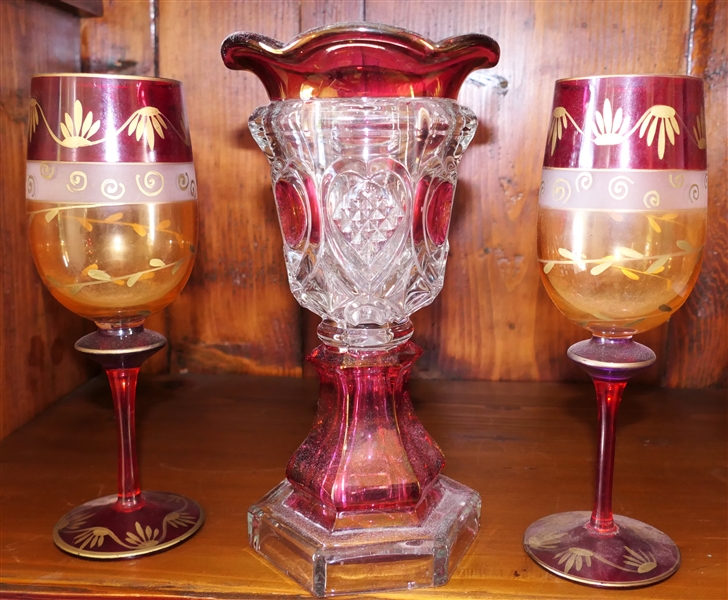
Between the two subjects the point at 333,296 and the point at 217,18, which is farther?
the point at 217,18

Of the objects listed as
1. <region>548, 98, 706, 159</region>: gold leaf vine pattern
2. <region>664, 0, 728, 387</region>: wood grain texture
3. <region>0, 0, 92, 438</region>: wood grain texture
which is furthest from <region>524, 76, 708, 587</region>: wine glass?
<region>0, 0, 92, 438</region>: wood grain texture

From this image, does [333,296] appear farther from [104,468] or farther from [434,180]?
[104,468]

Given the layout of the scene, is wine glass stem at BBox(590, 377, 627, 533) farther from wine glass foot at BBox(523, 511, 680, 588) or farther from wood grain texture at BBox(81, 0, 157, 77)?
wood grain texture at BBox(81, 0, 157, 77)

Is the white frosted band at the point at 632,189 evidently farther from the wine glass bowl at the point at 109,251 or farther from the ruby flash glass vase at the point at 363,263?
the wine glass bowl at the point at 109,251

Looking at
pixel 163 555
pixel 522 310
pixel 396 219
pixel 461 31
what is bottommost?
pixel 163 555

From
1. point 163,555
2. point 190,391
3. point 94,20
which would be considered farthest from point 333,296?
point 94,20

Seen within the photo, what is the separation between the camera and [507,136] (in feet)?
2.50

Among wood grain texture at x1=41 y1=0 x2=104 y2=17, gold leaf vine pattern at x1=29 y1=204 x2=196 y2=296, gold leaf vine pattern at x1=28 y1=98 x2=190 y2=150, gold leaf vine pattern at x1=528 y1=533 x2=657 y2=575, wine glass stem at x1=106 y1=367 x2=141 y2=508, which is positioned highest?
wood grain texture at x1=41 y1=0 x2=104 y2=17

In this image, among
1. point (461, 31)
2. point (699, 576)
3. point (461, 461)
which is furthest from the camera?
point (461, 31)

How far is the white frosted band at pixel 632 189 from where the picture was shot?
423mm

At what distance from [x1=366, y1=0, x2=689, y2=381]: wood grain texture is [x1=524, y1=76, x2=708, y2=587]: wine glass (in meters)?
0.31

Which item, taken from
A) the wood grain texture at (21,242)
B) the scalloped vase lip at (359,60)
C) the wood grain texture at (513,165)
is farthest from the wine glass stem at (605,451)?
the wood grain texture at (21,242)

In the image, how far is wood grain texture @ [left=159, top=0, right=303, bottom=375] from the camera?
2.52 feet

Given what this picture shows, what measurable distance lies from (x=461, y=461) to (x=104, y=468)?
11.2 inches
